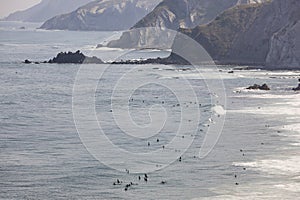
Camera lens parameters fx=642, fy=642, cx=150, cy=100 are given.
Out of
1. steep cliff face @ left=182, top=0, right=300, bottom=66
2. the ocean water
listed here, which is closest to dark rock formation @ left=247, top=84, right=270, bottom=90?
the ocean water

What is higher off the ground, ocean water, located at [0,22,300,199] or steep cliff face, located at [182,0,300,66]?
steep cliff face, located at [182,0,300,66]

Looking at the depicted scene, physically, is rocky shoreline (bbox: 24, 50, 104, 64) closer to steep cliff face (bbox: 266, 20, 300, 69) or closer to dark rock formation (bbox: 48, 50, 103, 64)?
dark rock formation (bbox: 48, 50, 103, 64)

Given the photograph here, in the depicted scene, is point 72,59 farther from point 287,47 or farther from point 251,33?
point 287,47

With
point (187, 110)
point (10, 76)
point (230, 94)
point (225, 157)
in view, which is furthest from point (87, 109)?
point (10, 76)

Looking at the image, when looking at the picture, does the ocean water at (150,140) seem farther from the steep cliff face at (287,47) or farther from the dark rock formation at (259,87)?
the steep cliff face at (287,47)

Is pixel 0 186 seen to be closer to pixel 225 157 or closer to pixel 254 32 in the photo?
pixel 225 157

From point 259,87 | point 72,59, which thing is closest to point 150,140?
point 259,87
